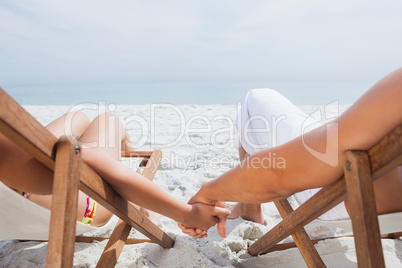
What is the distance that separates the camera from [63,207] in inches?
27.0

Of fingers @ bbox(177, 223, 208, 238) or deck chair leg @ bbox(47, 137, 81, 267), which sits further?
fingers @ bbox(177, 223, 208, 238)

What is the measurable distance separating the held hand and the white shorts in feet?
1.10

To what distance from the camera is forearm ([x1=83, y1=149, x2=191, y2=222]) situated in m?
0.96

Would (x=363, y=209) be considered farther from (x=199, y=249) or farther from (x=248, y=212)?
(x=248, y=212)

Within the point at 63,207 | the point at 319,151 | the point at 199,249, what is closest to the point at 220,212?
the point at 199,249

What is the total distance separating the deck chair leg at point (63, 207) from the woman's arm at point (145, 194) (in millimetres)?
213

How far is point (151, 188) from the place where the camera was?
3.64 feet

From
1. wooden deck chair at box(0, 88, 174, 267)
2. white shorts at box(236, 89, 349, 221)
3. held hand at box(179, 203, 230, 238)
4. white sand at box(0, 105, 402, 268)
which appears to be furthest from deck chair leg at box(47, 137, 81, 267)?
white shorts at box(236, 89, 349, 221)

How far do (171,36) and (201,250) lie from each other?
42.7 m

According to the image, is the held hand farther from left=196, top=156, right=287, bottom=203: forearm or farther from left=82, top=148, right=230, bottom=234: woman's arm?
left=196, top=156, right=287, bottom=203: forearm

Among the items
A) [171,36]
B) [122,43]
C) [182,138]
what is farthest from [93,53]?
[182,138]

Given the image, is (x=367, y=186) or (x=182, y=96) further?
(x=182, y=96)

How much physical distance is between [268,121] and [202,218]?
61 cm

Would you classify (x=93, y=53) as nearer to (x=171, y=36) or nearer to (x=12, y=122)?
(x=171, y=36)
